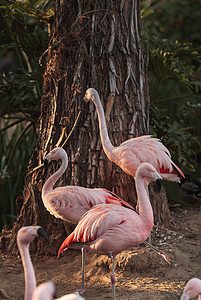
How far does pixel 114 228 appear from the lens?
11.1 ft

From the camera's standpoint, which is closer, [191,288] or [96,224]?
[191,288]

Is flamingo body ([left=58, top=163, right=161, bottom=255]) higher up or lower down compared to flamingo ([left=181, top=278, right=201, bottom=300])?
higher up

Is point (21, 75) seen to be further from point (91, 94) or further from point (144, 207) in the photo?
point (144, 207)

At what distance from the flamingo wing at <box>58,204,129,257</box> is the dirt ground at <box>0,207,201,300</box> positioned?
59 cm

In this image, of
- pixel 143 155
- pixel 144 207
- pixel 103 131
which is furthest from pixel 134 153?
pixel 144 207

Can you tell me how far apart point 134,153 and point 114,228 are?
1179 mm

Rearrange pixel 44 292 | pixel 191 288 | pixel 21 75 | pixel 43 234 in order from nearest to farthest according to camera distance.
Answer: pixel 44 292 → pixel 43 234 → pixel 191 288 → pixel 21 75

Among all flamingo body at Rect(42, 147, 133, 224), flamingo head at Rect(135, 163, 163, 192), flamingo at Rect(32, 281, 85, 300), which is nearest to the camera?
flamingo at Rect(32, 281, 85, 300)

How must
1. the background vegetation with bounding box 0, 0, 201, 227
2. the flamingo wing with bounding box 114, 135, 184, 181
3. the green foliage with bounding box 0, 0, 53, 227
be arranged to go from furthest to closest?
1. the green foliage with bounding box 0, 0, 53, 227
2. the background vegetation with bounding box 0, 0, 201, 227
3. the flamingo wing with bounding box 114, 135, 184, 181

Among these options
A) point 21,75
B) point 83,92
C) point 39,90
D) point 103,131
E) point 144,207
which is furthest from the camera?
point 39,90

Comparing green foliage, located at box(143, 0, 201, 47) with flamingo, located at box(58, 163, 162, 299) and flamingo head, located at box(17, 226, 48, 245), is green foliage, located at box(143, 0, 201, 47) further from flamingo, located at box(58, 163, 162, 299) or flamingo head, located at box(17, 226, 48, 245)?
flamingo head, located at box(17, 226, 48, 245)

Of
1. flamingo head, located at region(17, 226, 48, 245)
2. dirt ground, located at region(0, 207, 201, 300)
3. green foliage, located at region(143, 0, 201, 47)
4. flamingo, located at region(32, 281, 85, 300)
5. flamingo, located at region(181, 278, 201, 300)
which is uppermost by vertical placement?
green foliage, located at region(143, 0, 201, 47)

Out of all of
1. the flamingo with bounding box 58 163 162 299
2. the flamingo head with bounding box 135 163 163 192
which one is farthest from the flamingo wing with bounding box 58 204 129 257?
the flamingo head with bounding box 135 163 163 192

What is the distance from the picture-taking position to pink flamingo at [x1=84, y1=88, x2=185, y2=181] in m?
4.38
